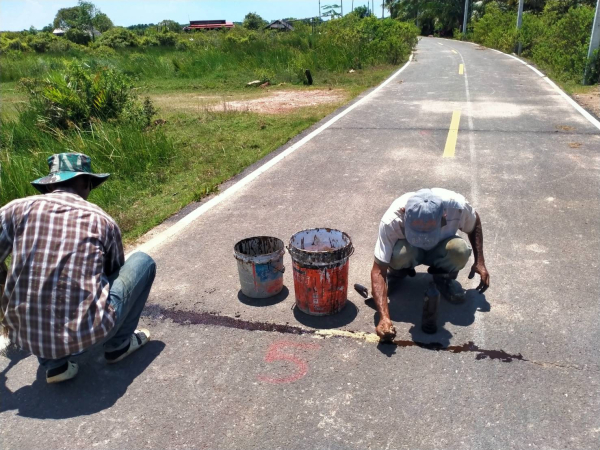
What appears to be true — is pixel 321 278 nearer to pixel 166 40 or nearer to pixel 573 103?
pixel 573 103

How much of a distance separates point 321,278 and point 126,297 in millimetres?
1372

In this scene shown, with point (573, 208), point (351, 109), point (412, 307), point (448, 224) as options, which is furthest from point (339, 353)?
point (351, 109)

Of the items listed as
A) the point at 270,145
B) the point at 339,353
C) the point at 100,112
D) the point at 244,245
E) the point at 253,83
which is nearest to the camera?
the point at 339,353

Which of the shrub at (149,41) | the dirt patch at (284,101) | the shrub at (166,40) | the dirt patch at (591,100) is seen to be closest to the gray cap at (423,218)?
the dirt patch at (591,100)

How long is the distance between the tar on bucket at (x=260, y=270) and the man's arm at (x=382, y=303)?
0.83m

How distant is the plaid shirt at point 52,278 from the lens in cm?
277

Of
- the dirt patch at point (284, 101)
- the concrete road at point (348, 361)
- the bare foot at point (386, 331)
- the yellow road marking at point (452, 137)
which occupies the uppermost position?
the dirt patch at point (284, 101)

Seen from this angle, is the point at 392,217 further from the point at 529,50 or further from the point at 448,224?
the point at 529,50

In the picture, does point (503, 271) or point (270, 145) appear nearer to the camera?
point (503, 271)

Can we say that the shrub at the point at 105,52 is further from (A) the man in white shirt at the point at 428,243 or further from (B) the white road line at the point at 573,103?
(A) the man in white shirt at the point at 428,243

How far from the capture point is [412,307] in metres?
3.87

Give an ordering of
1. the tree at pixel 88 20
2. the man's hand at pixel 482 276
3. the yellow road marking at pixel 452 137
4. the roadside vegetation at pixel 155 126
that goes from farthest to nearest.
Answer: the tree at pixel 88 20 → the yellow road marking at pixel 452 137 → the roadside vegetation at pixel 155 126 → the man's hand at pixel 482 276

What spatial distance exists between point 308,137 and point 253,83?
30.7 ft

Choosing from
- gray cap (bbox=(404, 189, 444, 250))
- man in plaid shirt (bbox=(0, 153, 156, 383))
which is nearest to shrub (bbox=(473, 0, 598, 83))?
gray cap (bbox=(404, 189, 444, 250))
